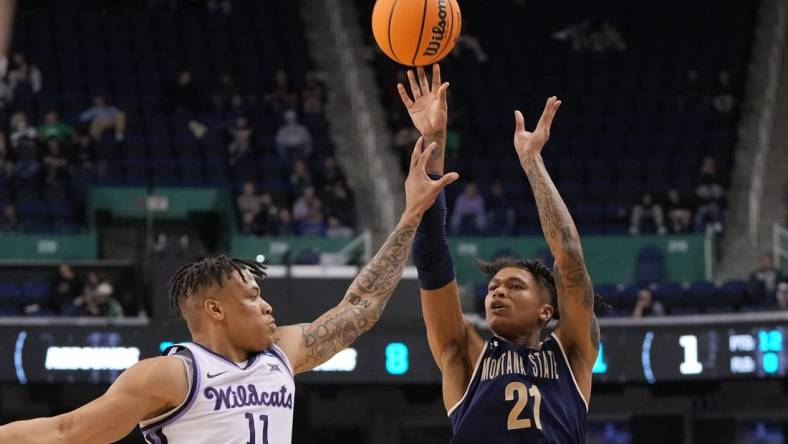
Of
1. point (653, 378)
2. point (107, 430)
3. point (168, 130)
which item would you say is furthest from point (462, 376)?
point (168, 130)

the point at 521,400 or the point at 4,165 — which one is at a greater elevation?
the point at 4,165

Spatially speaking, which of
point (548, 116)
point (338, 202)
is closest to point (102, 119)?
point (338, 202)

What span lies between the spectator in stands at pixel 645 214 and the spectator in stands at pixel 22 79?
7942 mm

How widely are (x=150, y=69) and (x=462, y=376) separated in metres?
14.4

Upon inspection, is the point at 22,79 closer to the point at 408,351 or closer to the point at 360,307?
the point at 408,351

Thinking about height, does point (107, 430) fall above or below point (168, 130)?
below

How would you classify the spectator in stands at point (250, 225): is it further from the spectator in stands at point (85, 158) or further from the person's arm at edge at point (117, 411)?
the person's arm at edge at point (117, 411)

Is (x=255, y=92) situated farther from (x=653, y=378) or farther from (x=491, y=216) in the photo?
(x=653, y=378)

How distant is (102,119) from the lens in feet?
56.2

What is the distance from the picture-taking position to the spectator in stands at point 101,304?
42.4 ft

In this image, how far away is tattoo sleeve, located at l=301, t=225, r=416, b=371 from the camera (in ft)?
14.3

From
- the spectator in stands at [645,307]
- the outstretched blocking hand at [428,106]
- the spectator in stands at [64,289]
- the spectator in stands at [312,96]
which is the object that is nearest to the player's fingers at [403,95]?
the outstretched blocking hand at [428,106]

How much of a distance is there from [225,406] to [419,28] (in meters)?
2.57

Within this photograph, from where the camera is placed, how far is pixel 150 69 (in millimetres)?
18562
